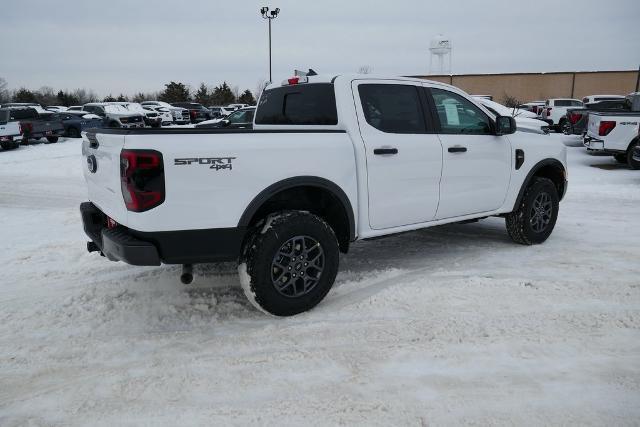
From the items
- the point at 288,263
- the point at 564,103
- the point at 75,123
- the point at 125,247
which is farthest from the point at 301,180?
the point at 564,103

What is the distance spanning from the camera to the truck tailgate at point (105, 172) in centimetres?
337

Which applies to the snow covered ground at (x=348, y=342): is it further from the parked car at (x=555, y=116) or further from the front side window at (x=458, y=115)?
the parked car at (x=555, y=116)

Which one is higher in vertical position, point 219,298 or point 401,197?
point 401,197

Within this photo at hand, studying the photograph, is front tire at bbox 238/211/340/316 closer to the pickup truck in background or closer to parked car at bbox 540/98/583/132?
the pickup truck in background

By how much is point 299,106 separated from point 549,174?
346 centimetres

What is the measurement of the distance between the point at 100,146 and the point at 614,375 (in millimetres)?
3719

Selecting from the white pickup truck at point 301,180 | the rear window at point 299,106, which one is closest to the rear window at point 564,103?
the white pickup truck at point 301,180

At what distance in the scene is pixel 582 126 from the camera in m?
14.9

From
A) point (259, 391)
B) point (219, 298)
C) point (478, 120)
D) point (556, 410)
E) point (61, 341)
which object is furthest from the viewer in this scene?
point (478, 120)

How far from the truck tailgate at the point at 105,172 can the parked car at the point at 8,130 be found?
16.4 m

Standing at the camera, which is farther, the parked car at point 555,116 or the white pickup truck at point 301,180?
the parked car at point 555,116

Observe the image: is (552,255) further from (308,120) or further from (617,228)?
(308,120)

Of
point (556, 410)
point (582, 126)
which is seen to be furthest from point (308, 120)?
point (582, 126)

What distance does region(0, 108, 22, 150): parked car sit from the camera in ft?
58.1
